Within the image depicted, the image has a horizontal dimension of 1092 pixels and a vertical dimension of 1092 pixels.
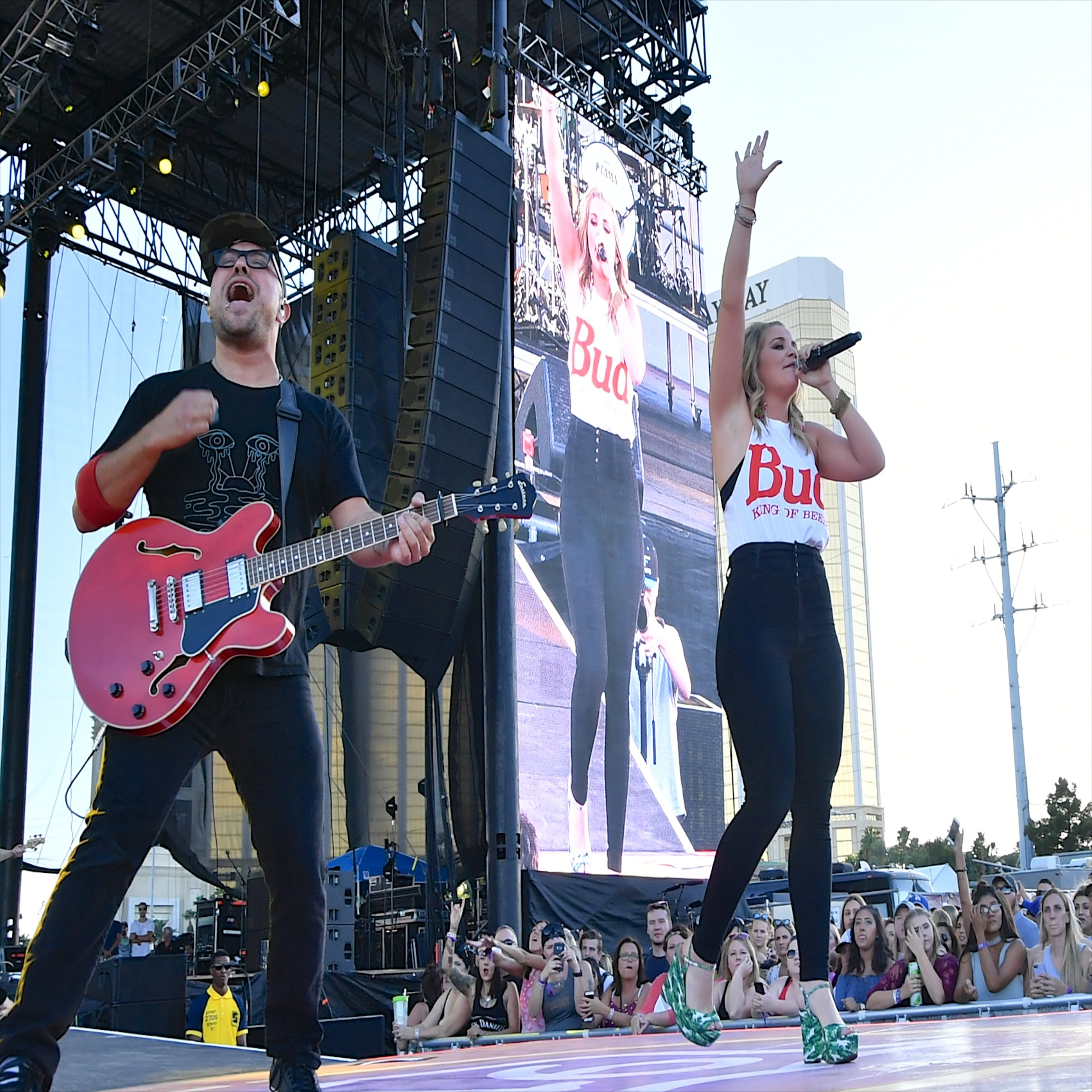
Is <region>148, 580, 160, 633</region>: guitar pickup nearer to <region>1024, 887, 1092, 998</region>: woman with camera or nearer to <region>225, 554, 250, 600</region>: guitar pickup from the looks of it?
<region>225, 554, 250, 600</region>: guitar pickup

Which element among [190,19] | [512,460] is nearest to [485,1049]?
[512,460]

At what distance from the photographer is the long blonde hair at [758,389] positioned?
2889 mm

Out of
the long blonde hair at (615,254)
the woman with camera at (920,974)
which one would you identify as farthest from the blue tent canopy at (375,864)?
the woman with camera at (920,974)

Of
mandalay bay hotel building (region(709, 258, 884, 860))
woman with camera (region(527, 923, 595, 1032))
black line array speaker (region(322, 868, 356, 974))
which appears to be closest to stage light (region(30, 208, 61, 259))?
black line array speaker (region(322, 868, 356, 974))

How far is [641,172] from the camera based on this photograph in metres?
15.1

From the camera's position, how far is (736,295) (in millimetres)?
2791

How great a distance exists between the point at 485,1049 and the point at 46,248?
13398mm

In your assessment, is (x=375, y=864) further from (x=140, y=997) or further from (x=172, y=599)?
(x=172, y=599)

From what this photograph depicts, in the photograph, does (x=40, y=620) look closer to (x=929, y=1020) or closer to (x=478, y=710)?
(x=478, y=710)

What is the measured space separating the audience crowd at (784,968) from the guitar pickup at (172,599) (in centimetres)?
248

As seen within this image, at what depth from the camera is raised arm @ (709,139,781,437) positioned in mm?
2783

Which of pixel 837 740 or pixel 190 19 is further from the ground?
pixel 190 19

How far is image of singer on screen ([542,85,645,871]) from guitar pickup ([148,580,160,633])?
9.97m

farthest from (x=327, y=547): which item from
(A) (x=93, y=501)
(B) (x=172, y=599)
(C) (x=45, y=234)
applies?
(C) (x=45, y=234)
